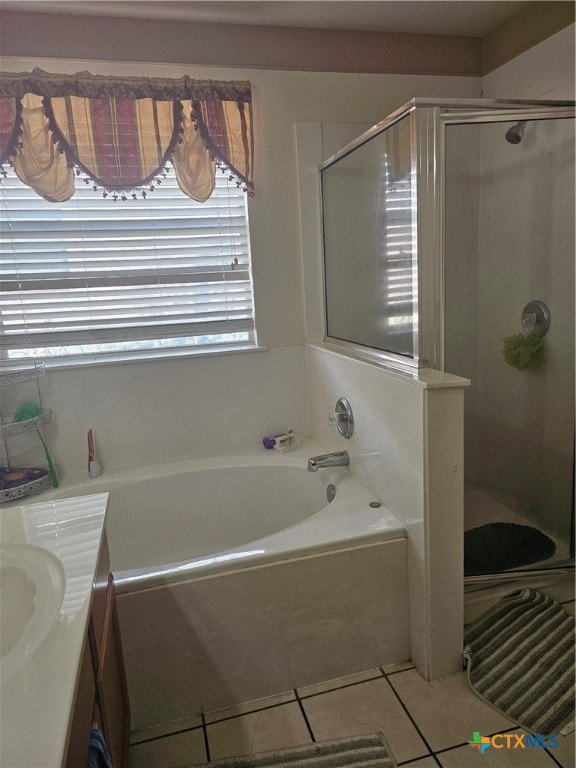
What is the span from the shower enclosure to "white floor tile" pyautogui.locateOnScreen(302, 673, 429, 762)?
0.56 metres

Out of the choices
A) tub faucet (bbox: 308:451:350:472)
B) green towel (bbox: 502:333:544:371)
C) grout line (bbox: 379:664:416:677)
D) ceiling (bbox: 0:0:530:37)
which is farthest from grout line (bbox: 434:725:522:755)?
ceiling (bbox: 0:0:530:37)

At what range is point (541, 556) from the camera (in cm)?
204

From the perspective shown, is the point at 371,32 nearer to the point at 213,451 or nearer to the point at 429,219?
the point at 429,219

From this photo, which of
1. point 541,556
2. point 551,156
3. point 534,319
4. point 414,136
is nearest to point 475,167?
point 551,156

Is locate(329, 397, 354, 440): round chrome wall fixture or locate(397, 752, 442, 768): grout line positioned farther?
locate(329, 397, 354, 440): round chrome wall fixture

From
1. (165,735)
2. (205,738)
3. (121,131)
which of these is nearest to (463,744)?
(205,738)

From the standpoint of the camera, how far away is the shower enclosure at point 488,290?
172 centimetres

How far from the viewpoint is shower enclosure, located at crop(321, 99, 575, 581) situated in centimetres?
172

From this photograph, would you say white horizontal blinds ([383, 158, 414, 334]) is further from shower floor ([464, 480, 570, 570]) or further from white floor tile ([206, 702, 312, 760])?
white floor tile ([206, 702, 312, 760])

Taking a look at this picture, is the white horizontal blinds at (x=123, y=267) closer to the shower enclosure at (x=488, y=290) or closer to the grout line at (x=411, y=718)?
the shower enclosure at (x=488, y=290)

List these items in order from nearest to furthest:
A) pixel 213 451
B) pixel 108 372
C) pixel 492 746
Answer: pixel 492 746, pixel 108 372, pixel 213 451

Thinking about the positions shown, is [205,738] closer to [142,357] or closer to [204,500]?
[204,500]

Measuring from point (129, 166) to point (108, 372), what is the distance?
0.84m

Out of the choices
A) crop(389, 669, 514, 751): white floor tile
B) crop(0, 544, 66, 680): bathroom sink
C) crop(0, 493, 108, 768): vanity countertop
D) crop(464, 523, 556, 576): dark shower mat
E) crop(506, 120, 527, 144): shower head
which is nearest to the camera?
crop(0, 493, 108, 768): vanity countertop
